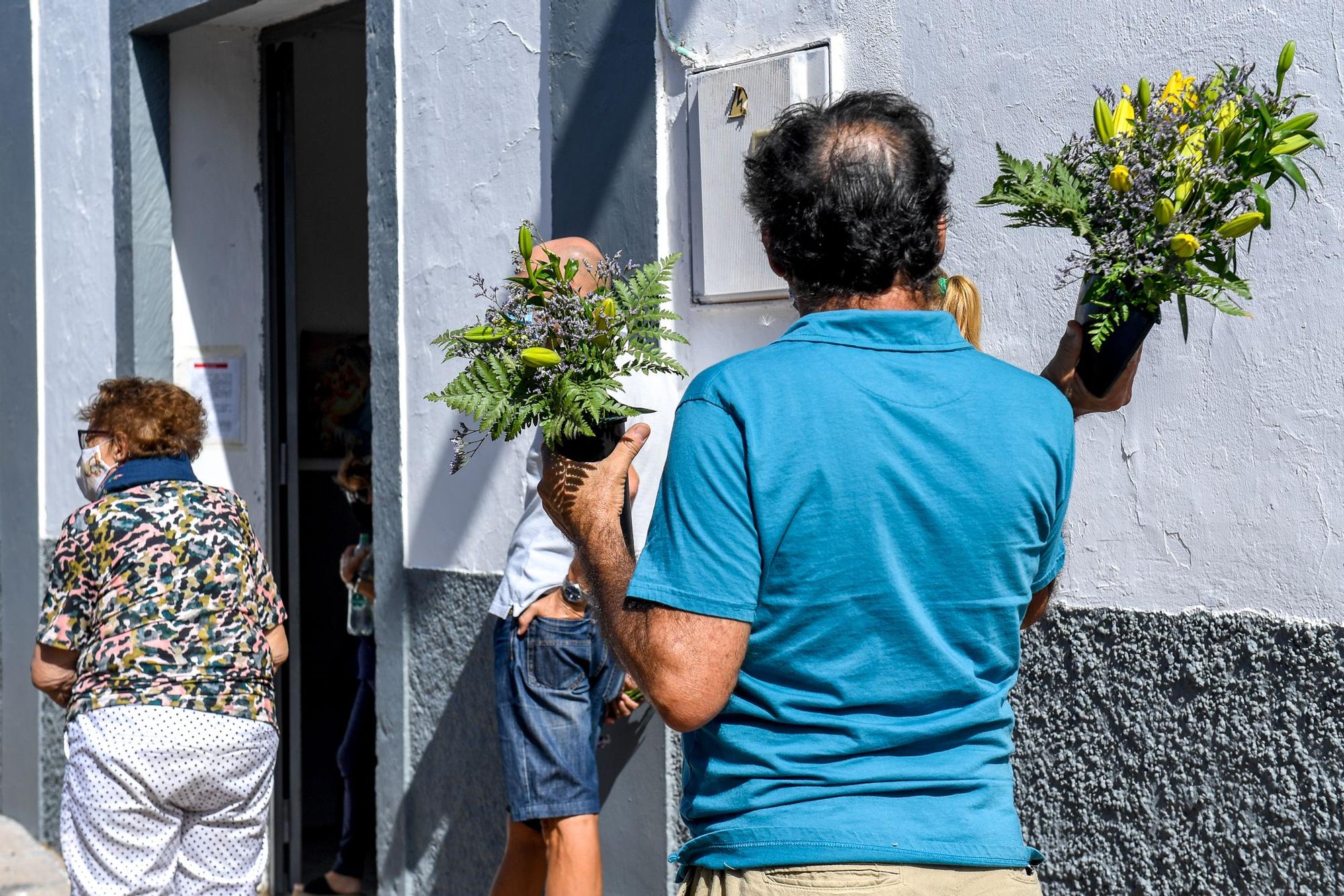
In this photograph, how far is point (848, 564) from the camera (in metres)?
1.58

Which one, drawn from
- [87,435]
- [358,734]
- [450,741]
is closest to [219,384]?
[358,734]

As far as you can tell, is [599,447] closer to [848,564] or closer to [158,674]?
[848,564]

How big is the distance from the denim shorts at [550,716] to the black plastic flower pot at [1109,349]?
168 centimetres

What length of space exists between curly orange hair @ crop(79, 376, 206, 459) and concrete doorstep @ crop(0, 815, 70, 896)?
252 centimetres

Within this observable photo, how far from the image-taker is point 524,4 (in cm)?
394

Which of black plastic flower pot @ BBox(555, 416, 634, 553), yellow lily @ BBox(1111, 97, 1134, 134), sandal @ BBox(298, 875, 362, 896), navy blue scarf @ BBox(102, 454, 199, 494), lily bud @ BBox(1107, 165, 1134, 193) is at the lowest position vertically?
sandal @ BBox(298, 875, 362, 896)

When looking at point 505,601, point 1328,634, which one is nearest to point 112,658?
point 505,601

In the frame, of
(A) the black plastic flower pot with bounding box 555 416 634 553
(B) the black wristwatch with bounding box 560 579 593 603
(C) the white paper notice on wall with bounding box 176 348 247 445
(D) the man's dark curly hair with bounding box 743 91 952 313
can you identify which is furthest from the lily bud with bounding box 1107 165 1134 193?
(C) the white paper notice on wall with bounding box 176 348 247 445

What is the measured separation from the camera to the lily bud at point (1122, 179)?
1905 millimetres

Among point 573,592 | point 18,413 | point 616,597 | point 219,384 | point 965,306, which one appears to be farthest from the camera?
point 18,413

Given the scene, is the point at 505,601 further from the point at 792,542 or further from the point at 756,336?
the point at 792,542

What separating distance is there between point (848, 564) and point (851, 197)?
45 cm

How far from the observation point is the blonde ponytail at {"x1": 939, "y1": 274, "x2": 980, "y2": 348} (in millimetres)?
2582

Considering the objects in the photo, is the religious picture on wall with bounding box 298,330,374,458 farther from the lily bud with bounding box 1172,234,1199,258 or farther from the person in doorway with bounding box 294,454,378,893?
the lily bud with bounding box 1172,234,1199,258
